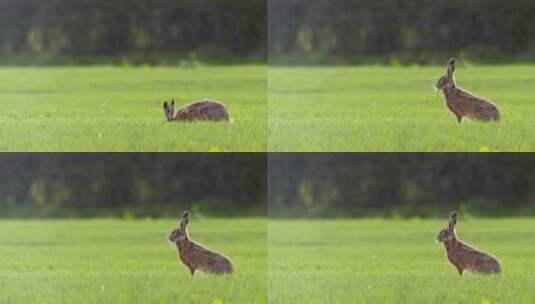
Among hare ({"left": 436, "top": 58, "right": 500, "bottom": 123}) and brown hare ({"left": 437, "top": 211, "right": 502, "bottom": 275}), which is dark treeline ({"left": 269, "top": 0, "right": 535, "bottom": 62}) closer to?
hare ({"left": 436, "top": 58, "right": 500, "bottom": 123})

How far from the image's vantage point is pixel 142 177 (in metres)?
4.78

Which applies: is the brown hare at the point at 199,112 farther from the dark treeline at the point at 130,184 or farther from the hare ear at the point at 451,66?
the hare ear at the point at 451,66

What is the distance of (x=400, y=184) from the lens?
4777 millimetres

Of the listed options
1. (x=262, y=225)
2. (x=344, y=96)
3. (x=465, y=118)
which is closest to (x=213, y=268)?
(x=262, y=225)

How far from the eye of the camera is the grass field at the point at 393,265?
15.6 ft

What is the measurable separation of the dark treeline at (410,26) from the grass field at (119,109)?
210mm

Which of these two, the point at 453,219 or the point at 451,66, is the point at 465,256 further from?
the point at 451,66

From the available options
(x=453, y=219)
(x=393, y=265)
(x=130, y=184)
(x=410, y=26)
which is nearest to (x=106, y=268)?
(x=130, y=184)

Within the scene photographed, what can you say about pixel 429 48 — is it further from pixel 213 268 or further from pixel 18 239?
pixel 18 239

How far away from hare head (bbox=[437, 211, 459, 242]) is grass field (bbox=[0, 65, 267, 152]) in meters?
0.76

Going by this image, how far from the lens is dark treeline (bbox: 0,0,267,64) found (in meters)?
4.76

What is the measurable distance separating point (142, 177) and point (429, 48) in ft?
4.04

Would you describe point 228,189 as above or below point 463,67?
below

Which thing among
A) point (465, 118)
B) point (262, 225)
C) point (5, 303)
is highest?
point (465, 118)
